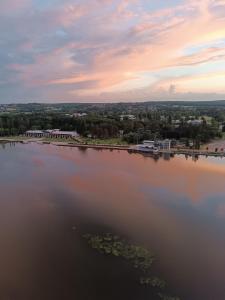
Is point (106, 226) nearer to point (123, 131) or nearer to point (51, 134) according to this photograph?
point (123, 131)

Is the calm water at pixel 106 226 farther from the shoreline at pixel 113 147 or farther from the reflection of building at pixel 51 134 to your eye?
the reflection of building at pixel 51 134

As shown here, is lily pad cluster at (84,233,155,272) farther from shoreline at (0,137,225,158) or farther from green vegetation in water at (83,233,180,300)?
shoreline at (0,137,225,158)

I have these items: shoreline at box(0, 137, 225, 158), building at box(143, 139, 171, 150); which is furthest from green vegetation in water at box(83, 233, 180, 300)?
building at box(143, 139, 171, 150)

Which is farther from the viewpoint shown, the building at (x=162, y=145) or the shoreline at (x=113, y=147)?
the building at (x=162, y=145)

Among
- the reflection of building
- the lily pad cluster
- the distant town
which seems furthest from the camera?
the reflection of building

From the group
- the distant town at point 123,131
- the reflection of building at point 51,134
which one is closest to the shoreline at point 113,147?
the distant town at point 123,131

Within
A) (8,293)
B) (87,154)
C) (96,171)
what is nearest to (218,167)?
(96,171)

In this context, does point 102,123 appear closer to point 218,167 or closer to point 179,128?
point 179,128
